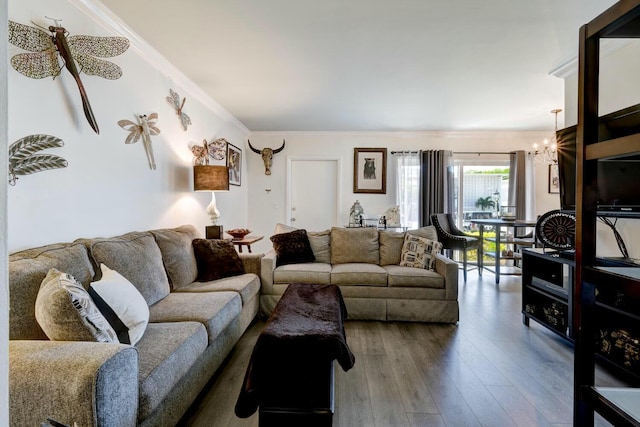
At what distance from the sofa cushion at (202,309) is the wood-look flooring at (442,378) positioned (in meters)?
0.41

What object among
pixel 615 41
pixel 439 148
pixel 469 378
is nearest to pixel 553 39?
pixel 615 41

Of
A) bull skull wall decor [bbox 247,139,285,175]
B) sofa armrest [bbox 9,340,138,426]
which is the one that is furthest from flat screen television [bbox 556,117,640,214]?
bull skull wall decor [bbox 247,139,285,175]

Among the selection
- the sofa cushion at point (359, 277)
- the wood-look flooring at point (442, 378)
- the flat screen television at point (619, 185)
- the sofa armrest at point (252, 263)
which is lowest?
the wood-look flooring at point (442, 378)

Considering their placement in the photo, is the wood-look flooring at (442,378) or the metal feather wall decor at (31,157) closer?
the metal feather wall decor at (31,157)

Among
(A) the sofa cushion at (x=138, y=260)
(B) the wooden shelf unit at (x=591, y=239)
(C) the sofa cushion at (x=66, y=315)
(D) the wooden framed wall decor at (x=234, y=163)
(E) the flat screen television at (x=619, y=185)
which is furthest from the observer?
(D) the wooden framed wall decor at (x=234, y=163)

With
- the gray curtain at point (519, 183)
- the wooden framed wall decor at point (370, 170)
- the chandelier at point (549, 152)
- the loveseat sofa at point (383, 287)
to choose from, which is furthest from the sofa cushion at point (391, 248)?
the gray curtain at point (519, 183)

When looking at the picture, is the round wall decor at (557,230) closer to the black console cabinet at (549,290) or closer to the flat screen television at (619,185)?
the black console cabinet at (549,290)

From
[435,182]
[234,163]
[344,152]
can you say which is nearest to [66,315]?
[234,163]

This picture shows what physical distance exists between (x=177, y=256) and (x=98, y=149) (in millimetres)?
980

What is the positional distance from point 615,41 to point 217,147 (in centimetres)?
426

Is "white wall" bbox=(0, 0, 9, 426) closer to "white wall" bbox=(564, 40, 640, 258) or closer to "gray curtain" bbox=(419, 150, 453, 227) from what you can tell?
"white wall" bbox=(564, 40, 640, 258)

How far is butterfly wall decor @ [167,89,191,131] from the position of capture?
10.1 ft

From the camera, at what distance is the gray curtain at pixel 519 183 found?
5422 millimetres

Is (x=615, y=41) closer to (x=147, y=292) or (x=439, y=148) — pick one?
(x=439, y=148)
